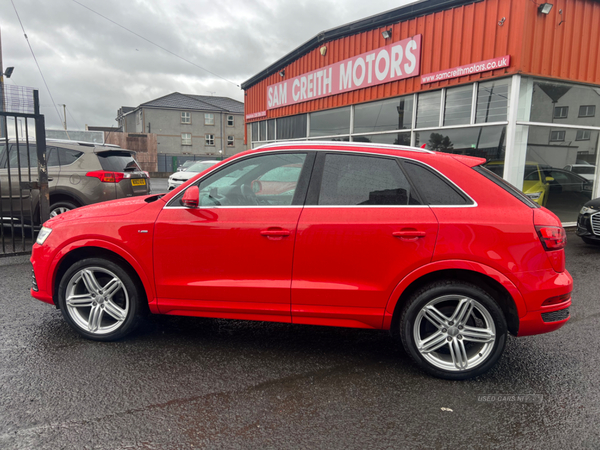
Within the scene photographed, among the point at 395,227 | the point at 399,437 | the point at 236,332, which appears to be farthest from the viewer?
the point at 236,332

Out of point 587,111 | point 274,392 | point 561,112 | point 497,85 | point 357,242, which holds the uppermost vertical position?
point 497,85

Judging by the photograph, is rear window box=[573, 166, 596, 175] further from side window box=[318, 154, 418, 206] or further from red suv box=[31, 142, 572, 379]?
side window box=[318, 154, 418, 206]

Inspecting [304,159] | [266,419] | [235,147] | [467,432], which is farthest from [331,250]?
[235,147]

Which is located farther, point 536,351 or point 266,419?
point 536,351

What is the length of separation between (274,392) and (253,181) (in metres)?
1.59

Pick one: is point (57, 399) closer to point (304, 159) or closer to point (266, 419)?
Answer: point (266, 419)

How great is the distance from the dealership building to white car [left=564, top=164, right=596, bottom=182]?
0.02m

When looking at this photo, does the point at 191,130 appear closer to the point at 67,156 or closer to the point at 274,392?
the point at 67,156

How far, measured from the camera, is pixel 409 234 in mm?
2975

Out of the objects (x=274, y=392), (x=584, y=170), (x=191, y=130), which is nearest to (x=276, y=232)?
(x=274, y=392)

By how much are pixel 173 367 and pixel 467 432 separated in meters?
2.05

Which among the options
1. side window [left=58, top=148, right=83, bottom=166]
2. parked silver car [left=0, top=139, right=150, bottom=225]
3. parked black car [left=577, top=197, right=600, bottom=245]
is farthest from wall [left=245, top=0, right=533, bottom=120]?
side window [left=58, top=148, right=83, bottom=166]

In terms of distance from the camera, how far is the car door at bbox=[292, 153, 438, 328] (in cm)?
300

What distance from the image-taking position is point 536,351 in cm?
358
